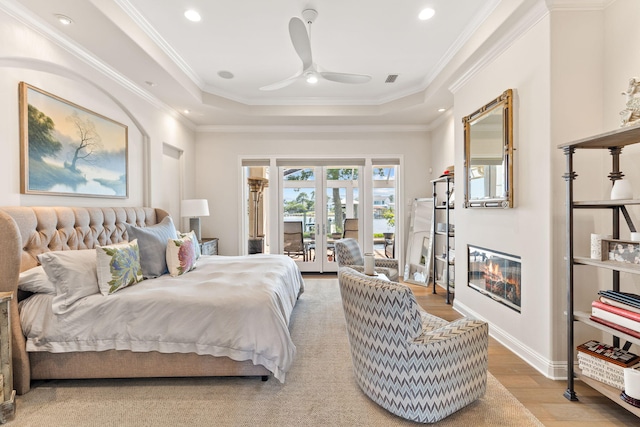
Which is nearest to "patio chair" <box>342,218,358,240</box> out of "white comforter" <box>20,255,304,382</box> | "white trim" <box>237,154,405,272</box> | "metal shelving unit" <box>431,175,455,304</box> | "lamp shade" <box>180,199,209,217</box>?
"white trim" <box>237,154,405,272</box>

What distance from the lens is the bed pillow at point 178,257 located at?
291 centimetres

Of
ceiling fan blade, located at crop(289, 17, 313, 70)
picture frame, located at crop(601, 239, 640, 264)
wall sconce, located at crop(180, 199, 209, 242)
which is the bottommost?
picture frame, located at crop(601, 239, 640, 264)

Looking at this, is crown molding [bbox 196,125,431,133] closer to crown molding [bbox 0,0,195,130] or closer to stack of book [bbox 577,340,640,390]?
crown molding [bbox 0,0,195,130]

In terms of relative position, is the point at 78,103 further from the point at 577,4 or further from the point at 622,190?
the point at 622,190

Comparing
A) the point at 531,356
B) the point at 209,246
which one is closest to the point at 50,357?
the point at 209,246

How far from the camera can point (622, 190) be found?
1.84m

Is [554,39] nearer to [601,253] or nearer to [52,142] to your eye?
[601,253]

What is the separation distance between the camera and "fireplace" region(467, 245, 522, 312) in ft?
8.90

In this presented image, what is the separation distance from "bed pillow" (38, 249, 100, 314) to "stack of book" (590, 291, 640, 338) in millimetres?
3453

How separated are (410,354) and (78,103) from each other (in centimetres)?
366

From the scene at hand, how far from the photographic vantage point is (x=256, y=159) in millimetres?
5574

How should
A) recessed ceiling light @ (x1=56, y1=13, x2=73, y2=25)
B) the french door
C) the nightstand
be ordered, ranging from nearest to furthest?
recessed ceiling light @ (x1=56, y1=13, x2=73, y2=25), the nightstand, the french door

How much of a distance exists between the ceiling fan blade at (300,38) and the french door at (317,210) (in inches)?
115

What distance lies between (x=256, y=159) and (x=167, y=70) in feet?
7.74
